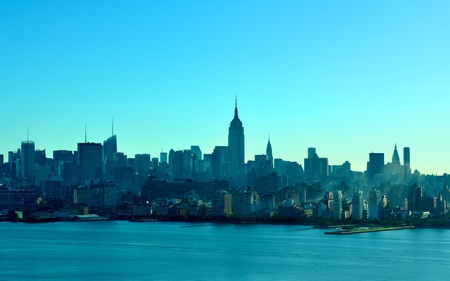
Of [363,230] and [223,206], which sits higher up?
[223,206]

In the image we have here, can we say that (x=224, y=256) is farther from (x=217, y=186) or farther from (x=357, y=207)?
(x=217, y=186)

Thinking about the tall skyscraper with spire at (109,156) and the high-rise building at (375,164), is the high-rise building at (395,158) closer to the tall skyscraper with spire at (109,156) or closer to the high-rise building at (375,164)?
the high-rise building at (375,164)

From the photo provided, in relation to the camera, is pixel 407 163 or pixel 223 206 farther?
pixel 407 163

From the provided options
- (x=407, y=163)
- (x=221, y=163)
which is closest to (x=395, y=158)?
(x=407, y=163)

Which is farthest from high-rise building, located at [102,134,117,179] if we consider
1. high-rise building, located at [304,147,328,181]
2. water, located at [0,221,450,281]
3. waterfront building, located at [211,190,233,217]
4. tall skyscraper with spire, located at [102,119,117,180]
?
water, located at [0,221,450,281]

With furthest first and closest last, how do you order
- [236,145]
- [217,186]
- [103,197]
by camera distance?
1. [236,145]
2. [217,186]
3. [103,197]

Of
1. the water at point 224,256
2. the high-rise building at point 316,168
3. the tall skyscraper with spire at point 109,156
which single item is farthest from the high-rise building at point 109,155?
the water at point 224,256

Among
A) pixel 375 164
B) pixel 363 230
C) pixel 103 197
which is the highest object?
pixel 375 164
